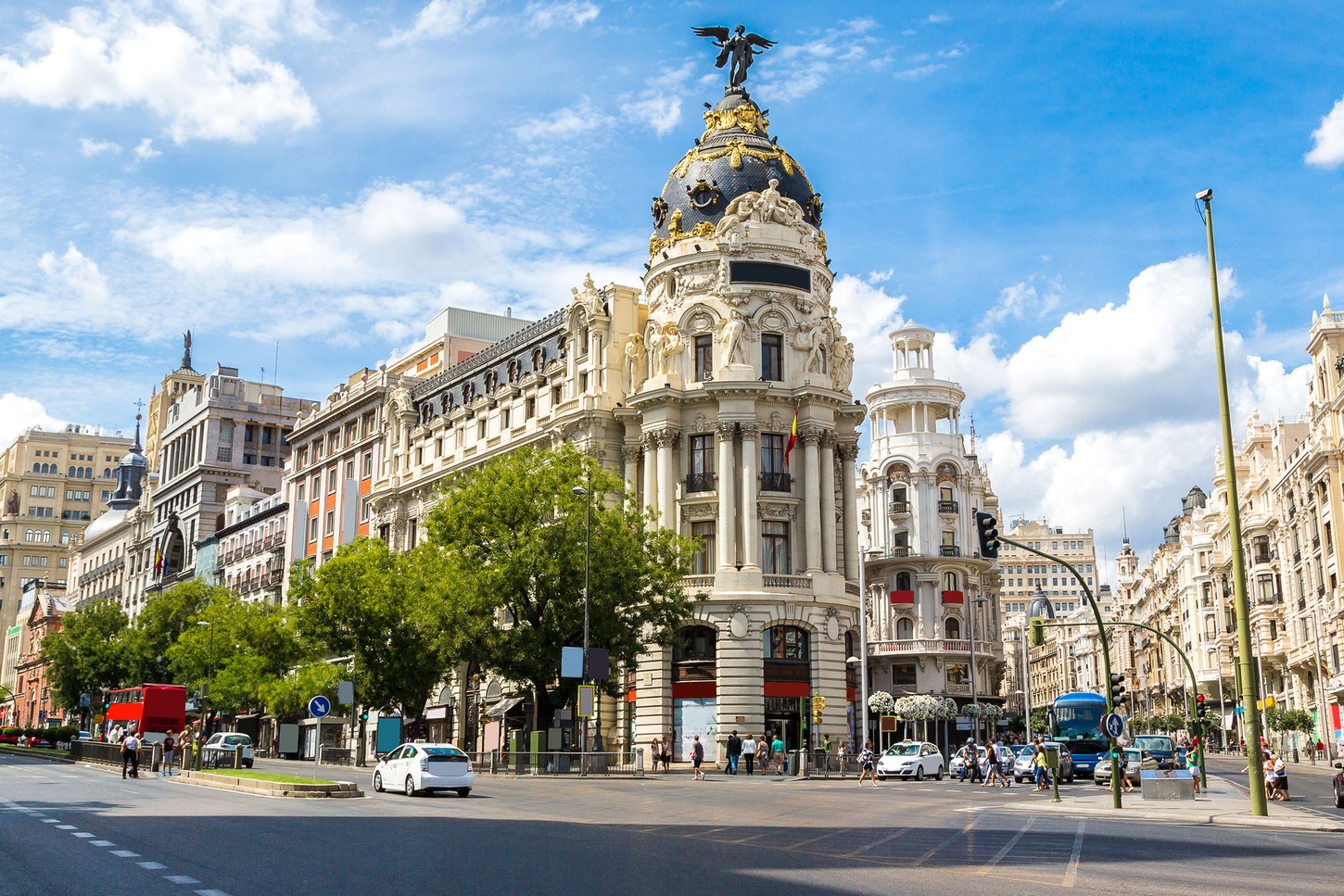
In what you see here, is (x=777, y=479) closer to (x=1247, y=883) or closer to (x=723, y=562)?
(x=723, y=562)

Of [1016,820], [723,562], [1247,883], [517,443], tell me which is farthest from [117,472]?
[1247,883]

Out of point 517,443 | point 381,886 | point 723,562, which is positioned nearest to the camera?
point 381,886

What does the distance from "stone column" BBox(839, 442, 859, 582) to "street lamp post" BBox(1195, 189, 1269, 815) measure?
33.3 m

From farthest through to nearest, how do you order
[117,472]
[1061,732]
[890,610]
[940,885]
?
[117,472], [890,610], [1061,732], [940,885]

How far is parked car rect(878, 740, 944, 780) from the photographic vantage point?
51.8 m

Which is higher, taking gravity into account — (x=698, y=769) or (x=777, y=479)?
(x=777, y=479)


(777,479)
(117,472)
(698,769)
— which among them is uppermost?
(117,472)

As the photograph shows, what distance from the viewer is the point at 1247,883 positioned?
1478 cm

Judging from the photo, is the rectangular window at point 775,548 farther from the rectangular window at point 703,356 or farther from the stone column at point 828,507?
the rectangular window at point 703,356

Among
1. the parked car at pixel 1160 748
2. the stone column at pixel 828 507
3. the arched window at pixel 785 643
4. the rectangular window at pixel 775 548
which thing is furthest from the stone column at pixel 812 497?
the parked car at pixel 1160 748

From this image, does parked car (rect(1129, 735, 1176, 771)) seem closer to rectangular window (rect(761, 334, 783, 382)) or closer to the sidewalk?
the sidewalk

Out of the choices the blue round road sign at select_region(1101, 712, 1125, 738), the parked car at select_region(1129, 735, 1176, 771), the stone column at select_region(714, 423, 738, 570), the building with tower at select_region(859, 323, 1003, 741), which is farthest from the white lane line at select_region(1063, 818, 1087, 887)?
the building with tower at select_region(859, 323, 1003, 741)

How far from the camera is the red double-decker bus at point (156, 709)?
6275 centimetres

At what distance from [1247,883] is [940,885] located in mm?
3744
